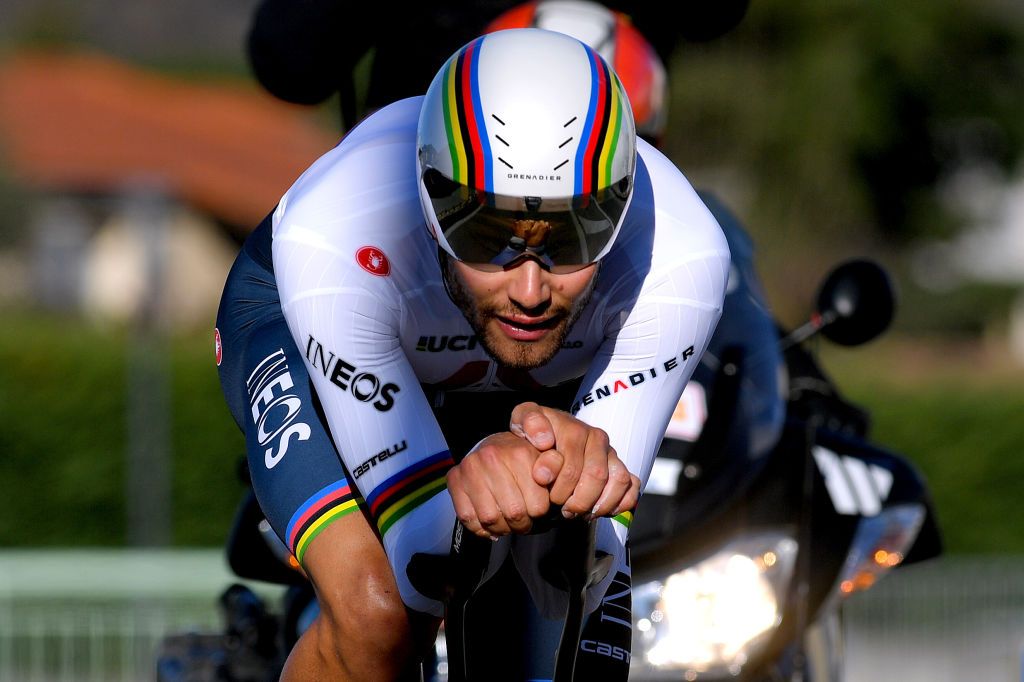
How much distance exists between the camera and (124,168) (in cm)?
3988

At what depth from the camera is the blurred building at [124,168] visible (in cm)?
4016

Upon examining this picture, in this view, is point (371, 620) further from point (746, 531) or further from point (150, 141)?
point (150, 141)

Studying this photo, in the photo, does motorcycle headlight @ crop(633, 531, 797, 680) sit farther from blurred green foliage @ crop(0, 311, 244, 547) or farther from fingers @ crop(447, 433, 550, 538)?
blurred green foliage @ crop(0, 311, 244, 547)

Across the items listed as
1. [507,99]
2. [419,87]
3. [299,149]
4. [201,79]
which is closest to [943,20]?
[299,149]

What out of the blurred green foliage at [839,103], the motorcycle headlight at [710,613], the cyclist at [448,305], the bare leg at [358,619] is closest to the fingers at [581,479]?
the cyclist at [448,305]

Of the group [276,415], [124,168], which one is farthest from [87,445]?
[124,168]

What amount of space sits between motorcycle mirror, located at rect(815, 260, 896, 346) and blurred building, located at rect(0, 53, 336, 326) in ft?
99.1

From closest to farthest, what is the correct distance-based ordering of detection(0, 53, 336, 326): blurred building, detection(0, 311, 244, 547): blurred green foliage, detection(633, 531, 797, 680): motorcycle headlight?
detection(633, 531, 797, 680): motorcycle headlight < detection(0, 311, 244, 547): blurred green foliage < detection(0, 53, 336, 326): blurred building

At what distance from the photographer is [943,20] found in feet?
107

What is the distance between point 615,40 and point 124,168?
3674 centimetres

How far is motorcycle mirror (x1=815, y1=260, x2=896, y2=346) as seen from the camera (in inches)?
184

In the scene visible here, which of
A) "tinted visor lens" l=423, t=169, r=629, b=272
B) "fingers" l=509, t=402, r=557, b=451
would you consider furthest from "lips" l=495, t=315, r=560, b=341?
"fingers" l=509, t=402, r=557, b=451

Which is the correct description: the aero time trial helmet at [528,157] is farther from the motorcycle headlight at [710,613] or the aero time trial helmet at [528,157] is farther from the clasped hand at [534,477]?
the motorcycle headlight at [710,613]

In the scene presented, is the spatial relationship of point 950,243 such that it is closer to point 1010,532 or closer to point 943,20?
point 943,20
